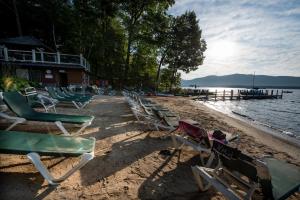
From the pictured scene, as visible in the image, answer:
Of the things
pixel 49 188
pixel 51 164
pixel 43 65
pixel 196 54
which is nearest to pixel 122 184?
pixel 49 188

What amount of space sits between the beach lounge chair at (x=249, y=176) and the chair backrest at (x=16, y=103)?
14.8 ft

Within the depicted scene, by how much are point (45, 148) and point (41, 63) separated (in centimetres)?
2118

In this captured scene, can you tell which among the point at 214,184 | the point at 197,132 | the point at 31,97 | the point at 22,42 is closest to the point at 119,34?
the point at 22,42

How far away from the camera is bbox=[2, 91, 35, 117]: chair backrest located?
444 centimetres

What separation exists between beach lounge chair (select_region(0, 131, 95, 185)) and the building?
20.3 m

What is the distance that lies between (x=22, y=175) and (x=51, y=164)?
1.59ft

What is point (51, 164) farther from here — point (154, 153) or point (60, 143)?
point (154, 153)

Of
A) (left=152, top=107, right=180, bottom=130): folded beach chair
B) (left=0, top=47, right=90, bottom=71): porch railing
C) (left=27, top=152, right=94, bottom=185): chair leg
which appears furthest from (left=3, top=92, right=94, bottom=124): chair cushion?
(left=0, top=47, right=90, bottom=71): porch railing

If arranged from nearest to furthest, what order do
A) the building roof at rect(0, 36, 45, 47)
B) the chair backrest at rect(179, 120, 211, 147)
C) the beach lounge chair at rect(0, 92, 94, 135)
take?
1. the chair backrest at rect(179, 120, 211, 147)
2. the beach lounge chair at rect(0, 92, 94, 135)
3. the building roof at rect(0, 36, 45, 47)

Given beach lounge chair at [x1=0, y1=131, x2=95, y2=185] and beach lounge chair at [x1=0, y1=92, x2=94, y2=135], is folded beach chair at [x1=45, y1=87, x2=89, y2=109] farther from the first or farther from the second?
beach lounge chair at [x1=0, y1=131, x2=95, y2=185]

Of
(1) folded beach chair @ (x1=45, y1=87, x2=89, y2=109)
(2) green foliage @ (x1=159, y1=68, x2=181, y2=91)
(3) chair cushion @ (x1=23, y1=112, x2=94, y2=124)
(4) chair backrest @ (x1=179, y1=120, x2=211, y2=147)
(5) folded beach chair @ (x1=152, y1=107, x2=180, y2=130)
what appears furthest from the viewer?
(2) green foliage @ (x1=159, y1=68, x2=181, y2=91)

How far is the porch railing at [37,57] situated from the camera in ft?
61.3

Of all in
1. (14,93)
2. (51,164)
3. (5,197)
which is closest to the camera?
(5,197)

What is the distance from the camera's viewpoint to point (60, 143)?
307cm
